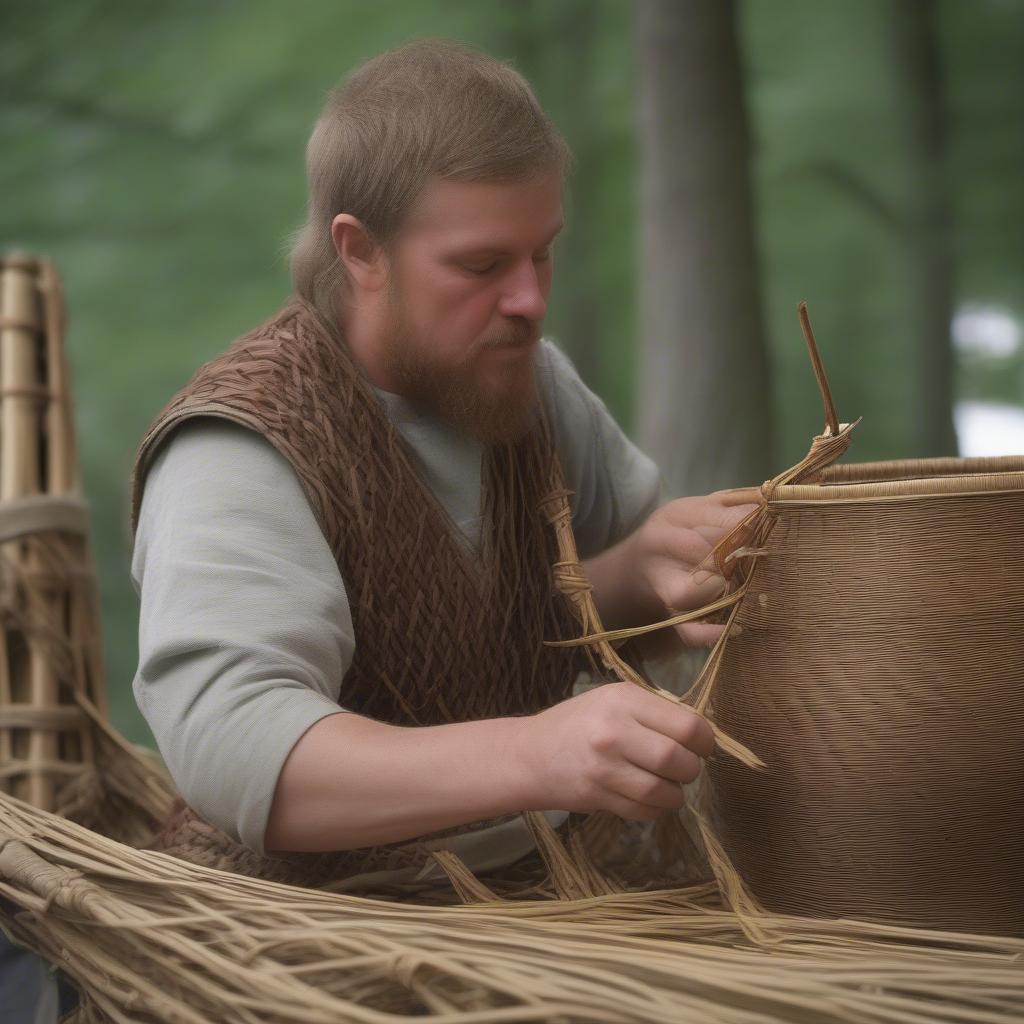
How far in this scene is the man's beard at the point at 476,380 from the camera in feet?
3.73

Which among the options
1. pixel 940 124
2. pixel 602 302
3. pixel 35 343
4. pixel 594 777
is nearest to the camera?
→ pixel 594 777

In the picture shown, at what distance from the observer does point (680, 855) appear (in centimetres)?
122

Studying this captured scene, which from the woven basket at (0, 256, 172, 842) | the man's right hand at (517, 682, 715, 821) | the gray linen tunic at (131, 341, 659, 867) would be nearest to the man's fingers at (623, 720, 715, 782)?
the man's right hand at (517, 682, 715, 821)

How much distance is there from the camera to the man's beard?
1.14m

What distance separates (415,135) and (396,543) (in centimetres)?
33

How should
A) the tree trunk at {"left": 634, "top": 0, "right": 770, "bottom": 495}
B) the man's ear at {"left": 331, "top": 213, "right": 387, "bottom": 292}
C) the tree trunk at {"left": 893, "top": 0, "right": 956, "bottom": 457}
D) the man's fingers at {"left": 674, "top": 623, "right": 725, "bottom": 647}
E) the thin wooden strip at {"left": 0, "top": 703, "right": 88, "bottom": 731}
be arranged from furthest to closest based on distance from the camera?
the tree trunk at {"left": 893, "top": 0, "right": 956, "bottom": 457} < the tree trunk at {"left": 634, "top": 0, "right": 770, "bottom": 495} < the thin wooden strip at {"left": 0, "top": 703, "right": 88, "bottom": 731} < the man's ear at {"left": 331, "top": 213, "right": 387, "bottom": 292} < the man's fingers at {"left": 674, "top": 623, "right": 725, "bottom": 647}

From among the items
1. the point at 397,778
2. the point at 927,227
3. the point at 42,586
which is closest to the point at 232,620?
the point at 397,778

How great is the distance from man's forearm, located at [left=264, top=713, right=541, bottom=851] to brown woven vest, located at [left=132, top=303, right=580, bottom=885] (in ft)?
0.57

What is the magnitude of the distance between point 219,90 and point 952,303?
238cm

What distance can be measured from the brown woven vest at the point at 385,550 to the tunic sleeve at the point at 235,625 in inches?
1.4

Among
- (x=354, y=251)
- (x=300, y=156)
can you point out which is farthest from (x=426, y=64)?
→ (x=300, y=156)

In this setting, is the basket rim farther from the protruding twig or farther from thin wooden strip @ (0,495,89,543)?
thin wooden strip @ (0,495,89,543)

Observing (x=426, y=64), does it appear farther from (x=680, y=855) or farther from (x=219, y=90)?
(x=219, y=90)

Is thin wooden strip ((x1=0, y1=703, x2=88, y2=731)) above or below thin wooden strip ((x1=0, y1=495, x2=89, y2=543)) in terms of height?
below
